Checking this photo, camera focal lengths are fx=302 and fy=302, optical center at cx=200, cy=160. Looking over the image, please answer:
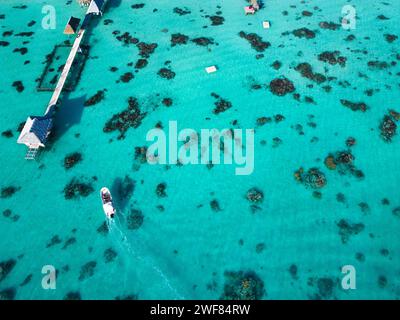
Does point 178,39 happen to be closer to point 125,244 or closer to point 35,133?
point 35,133

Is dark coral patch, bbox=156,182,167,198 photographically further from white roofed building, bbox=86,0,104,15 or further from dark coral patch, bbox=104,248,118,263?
white roofed building, bbox=86,0,104,15

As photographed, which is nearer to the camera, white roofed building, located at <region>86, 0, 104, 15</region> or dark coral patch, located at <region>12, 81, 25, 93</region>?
dark coral patch, located at <region>12, 81, 25, 93</region>

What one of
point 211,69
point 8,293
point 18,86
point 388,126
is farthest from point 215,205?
point 18,86

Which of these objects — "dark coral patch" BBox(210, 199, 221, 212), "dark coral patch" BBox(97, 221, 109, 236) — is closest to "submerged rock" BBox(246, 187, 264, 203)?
"dark coral patch" BBox(210, 199, 221, 212)

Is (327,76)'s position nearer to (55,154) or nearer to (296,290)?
(296,290)

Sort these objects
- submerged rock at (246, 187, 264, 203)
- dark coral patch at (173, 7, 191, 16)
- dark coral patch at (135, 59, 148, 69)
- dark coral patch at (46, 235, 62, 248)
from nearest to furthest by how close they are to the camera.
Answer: dark coral patch at (46, 235, 62, 248) → submerged rock at (246, 187, 264, 203) → dark coral patch at (135, 59, 148, 69) → dark coral patch at (173, 7, 191, 16)
